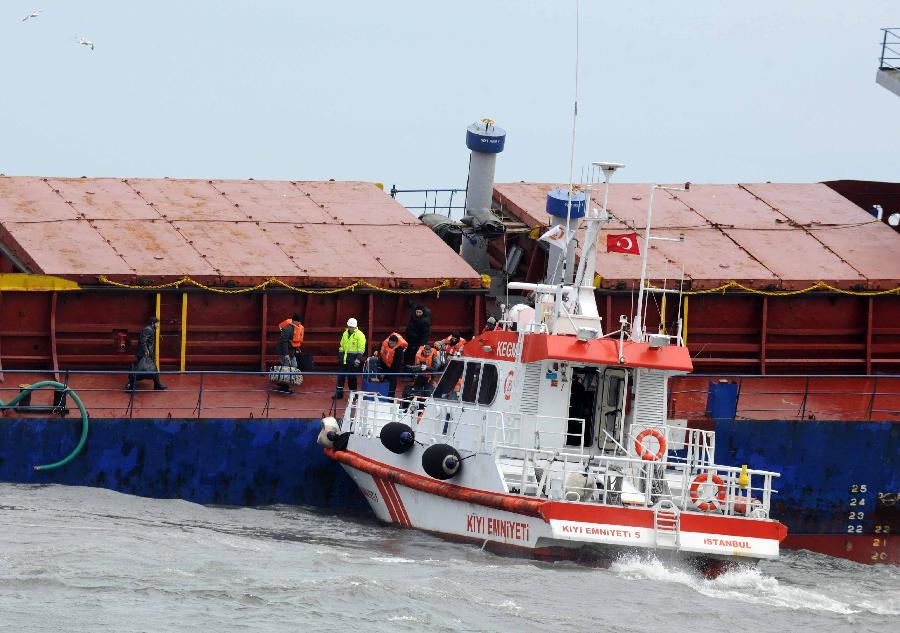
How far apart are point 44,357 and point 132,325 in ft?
5.01

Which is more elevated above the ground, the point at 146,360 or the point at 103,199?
the point at 103,199

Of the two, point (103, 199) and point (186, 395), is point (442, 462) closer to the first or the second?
point (186, 395)

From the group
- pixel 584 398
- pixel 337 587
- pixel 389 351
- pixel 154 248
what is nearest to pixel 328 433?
pixel 389 351

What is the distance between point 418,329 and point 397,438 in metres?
4.73

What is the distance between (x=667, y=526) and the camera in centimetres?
2697

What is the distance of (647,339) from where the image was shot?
30234 mm

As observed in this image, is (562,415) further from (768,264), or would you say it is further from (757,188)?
(757,188)

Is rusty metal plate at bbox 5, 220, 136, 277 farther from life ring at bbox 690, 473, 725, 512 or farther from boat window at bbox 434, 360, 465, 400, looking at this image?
life ring at bbox 690, 473, 725, 512

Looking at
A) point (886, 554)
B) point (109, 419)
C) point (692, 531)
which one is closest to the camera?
point (692, 531)

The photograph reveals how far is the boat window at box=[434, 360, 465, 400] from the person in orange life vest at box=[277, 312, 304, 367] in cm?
377

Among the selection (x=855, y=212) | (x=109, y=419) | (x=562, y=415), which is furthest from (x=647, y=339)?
(x=855, y=212)

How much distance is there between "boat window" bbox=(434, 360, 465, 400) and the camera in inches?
1192

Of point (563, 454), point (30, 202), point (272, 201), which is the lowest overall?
point (563, 454)

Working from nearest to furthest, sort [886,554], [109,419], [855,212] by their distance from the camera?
[109,419] → [886,554] → [855,212]
